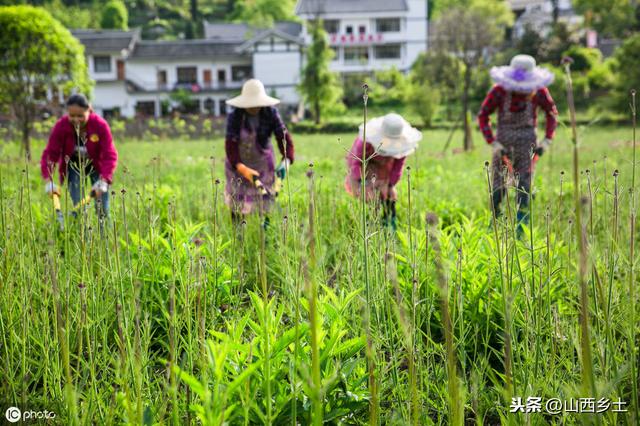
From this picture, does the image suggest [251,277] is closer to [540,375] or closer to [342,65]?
[540,375]

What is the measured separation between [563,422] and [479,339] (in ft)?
2.89

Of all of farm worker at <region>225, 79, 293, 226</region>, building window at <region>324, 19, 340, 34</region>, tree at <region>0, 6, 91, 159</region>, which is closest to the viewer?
farm worker at <region>225, 79, 293, 226</region>

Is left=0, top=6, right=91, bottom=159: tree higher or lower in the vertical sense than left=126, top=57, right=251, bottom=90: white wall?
lower

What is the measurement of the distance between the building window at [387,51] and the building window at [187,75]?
38.3 ft

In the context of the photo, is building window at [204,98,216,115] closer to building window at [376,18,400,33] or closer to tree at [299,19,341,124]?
tree at [299,19,341,124]

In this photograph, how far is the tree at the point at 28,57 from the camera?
36.1ft

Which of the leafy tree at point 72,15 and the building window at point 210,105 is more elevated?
the leafy tree at point 72,15

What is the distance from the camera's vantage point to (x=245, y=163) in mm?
4324

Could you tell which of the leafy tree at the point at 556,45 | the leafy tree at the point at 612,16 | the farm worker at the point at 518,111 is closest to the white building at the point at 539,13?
the leafy tree at the point at 612,16

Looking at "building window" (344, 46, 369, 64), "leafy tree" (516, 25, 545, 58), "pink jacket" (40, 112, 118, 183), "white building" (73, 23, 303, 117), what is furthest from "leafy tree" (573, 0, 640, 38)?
"pink jacket" (40, 112, 118, 183)

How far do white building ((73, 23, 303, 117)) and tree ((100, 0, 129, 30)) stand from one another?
31.8 ft

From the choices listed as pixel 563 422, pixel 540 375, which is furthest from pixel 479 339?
pixel 563 422

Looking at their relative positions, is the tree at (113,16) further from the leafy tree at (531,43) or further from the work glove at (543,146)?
the work glove at (543,146)

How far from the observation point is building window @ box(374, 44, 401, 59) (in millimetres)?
39125
